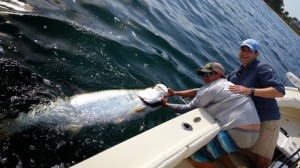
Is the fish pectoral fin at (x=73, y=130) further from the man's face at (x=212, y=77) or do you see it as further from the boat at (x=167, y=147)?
the man's face at (x=212, y=77)

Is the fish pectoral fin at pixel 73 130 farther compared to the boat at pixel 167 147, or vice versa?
the fish pectoral fin at pixel 73 130

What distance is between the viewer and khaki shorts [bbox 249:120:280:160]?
504 cm

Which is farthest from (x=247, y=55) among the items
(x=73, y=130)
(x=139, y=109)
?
(x=73, y=130)

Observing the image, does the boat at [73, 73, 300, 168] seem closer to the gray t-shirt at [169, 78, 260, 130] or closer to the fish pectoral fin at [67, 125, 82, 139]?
the gray t-shirt at [169, 78, 260, 130]

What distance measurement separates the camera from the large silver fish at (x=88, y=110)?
4703 millimetres

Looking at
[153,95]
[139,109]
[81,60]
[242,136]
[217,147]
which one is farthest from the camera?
[81,60]

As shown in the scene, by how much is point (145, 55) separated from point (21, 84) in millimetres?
4319

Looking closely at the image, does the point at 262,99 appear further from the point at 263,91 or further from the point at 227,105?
the point at 227,105

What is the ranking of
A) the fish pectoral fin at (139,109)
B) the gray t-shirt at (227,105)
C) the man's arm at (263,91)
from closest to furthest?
the gray t-shirt at (227,105) < the man's arm at (263,91) < the fish pectoral fin at (139,109)

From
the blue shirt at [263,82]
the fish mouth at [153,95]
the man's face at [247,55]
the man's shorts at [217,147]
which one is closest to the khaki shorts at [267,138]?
the blue shirt at [263,82]

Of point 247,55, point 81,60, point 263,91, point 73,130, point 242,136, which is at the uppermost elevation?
point 247,55

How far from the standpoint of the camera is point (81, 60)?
6957 millimetres

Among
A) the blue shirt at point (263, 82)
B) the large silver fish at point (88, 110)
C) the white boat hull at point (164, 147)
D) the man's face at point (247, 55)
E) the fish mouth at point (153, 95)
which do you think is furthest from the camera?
the fish mouth at point (153, 95)

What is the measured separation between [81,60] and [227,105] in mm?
3780
